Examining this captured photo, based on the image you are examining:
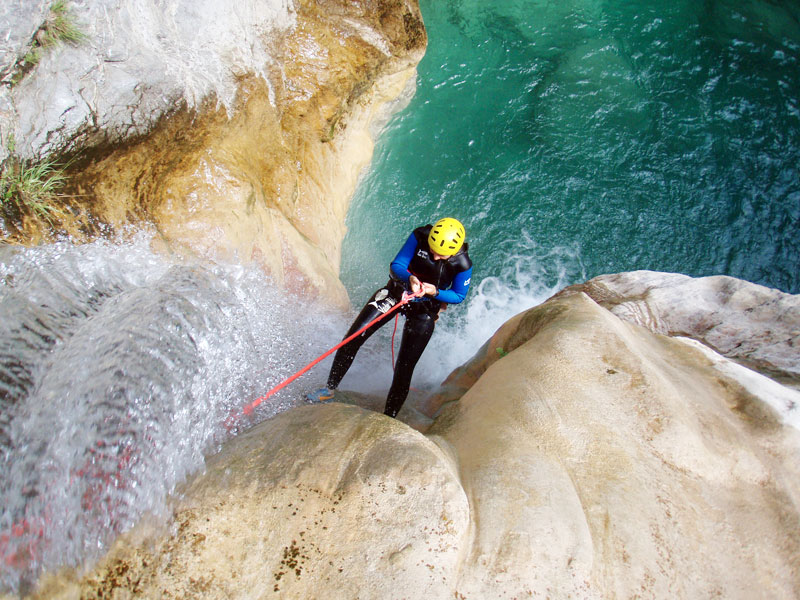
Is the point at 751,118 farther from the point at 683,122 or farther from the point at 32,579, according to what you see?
the point at 32,579

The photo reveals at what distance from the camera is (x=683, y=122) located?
7.40 meters

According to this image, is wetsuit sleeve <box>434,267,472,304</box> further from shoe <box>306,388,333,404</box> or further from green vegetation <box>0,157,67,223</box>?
green vegetation <box>0,157,67,223</box>

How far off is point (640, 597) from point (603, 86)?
7.62 metres

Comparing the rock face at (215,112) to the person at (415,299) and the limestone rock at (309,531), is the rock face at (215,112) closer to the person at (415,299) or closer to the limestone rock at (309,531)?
the person at (415,299)

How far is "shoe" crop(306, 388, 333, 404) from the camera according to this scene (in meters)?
3.96

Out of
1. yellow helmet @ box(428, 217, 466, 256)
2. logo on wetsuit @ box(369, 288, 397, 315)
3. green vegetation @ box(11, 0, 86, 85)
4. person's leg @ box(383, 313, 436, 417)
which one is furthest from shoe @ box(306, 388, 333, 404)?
green vegetation @ box(11, 0, 86, 85)

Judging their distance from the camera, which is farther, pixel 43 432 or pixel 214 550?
pixel 43 432

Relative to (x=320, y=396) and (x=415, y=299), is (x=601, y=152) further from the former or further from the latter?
(x=320, y=396)

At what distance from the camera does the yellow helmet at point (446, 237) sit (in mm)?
3795

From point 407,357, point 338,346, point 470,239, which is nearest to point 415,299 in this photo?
point 407,357

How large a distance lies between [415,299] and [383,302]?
275 mm

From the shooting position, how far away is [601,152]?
722 cm

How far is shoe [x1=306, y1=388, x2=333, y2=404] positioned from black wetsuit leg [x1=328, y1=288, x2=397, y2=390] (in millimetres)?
155

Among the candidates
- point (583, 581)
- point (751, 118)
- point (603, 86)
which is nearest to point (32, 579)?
point (583, 581)
